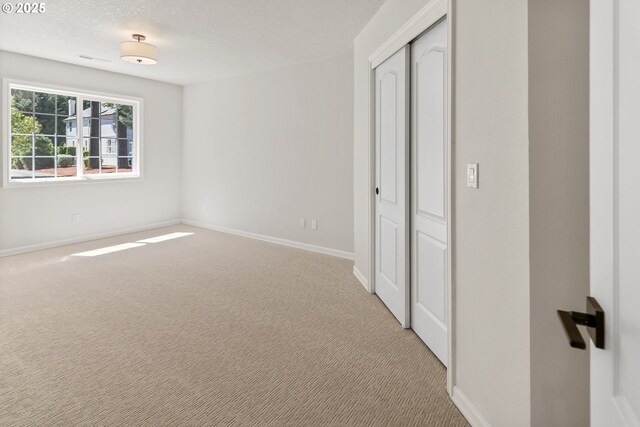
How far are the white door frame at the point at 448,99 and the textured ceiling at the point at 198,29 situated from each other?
577 millimetres

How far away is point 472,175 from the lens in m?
1.86

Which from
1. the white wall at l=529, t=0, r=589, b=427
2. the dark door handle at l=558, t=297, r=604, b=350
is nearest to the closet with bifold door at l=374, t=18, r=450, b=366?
the white wall at l=529, t=0, r=589, b=427

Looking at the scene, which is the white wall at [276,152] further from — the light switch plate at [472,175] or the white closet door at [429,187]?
the light switch plate at [472,175]

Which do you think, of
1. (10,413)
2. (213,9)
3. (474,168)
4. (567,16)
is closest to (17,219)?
(213,9)

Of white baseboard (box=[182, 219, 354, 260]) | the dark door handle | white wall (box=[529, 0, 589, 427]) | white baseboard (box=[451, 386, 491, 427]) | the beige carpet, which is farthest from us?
white baseboard (box=[182, 219, 354, 260])

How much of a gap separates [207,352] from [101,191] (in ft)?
15.5

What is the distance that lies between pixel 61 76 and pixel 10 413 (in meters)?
5.16

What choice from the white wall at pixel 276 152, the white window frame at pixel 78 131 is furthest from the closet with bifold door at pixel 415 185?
the white window frame at pixel 78 131

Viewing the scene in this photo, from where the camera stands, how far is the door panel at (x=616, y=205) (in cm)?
60

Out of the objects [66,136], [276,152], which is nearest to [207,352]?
[276,152]

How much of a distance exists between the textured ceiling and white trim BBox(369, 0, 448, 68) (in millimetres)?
473

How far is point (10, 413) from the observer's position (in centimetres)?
197

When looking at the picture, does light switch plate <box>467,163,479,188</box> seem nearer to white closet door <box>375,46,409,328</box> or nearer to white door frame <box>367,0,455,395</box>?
white door frame <box>367,0,455,395</box>

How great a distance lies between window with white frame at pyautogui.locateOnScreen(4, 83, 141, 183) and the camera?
5.39 m
